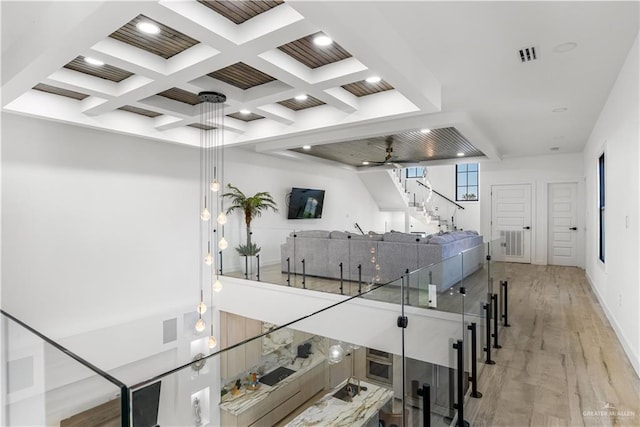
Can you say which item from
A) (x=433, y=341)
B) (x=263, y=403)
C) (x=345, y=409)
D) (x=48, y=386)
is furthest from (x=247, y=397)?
(x=433, y=341)

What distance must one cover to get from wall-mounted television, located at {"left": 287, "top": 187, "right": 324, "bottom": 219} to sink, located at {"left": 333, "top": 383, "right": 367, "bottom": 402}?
6775 millimetres

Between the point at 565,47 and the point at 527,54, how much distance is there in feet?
1.02

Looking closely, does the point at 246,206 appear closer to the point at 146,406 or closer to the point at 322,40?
the point at 322,40

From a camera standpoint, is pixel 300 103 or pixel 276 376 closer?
pixel 276 376

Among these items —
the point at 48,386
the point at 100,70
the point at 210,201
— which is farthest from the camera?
the point at 210,201

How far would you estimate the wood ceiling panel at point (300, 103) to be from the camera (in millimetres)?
5027

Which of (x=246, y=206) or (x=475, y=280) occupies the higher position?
(x=246, y=206)

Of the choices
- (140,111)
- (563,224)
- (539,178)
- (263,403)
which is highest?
(140,111)

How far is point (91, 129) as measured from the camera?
5234 millimetres

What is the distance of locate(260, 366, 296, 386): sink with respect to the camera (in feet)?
5.13

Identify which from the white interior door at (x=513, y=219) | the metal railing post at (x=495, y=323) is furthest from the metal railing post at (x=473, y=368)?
the white interior door at (x=513, y=219)

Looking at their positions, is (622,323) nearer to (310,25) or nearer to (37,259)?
(310,25)

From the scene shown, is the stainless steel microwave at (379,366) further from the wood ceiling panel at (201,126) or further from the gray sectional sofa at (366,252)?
the wood ceiling panel at (201,126)

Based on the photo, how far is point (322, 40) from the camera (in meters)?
3.07
